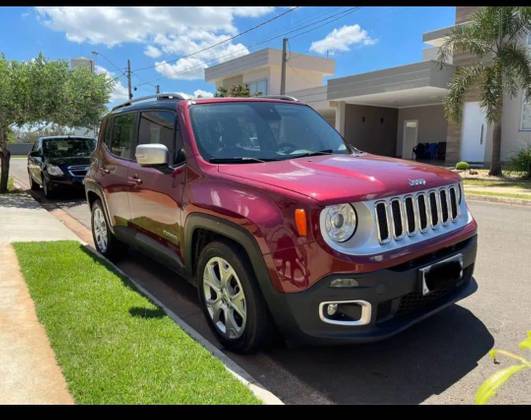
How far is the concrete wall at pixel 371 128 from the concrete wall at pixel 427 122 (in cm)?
47

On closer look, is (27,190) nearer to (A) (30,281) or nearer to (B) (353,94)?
(A) (30,281)

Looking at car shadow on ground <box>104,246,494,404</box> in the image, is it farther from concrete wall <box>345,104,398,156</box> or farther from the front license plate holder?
concrete wall <box>345,104,398,156</box>

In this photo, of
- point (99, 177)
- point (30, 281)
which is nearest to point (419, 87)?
point (99, 177)

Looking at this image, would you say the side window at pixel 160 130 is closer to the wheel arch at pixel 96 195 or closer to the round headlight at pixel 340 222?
the wheel arch at pixel 96 195

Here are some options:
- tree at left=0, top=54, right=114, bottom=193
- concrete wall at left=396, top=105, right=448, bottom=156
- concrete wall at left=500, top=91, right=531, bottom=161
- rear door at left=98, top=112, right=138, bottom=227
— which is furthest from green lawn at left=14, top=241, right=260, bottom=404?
concrete wall at left=396, top=105, right=448, bottom=156

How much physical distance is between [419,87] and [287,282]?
19.5m

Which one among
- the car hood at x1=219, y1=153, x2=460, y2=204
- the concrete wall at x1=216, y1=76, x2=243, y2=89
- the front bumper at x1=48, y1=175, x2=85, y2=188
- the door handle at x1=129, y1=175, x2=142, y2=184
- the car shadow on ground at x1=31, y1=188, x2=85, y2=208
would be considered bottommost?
the car shadow on ground at x1=31, y1=188, x2=85, y2=208

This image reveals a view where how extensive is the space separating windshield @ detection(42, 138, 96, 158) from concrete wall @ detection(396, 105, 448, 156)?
18.9 metres

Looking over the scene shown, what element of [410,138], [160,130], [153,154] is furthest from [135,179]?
[410,138]

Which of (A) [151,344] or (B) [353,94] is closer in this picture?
(A) [151,344]

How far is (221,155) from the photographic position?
13.1 ft

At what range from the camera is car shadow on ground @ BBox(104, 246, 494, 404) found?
10.2ft

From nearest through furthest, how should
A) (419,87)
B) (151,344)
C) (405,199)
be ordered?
(405,199) < (151,344) < (419,87)

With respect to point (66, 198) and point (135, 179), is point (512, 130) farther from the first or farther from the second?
point (135, 179)
